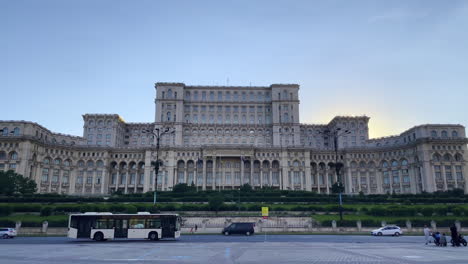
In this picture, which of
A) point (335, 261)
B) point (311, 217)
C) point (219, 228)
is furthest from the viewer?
point (311, 217)

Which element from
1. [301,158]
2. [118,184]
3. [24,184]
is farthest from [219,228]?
[118,184]

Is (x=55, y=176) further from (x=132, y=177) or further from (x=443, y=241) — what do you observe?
(x=443, y=241)

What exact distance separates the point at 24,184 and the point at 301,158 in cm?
7711

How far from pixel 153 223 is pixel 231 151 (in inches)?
2713

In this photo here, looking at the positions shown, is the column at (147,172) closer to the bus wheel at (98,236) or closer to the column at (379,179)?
the bus wheel at (98,236)

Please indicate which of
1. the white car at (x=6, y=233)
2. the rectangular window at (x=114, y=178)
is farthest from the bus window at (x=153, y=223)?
the rectangular window at (x=114, y=178)

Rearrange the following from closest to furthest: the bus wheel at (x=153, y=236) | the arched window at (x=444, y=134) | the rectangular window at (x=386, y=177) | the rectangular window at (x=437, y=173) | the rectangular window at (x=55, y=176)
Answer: the bus wheel at (x=153, y=236) < the rectangular window at (x=437, y=173) < the arched window at (x=444, y=134) < the rectangular window at (x=55, y=176) < the rectangular window at (x=386, y=177)

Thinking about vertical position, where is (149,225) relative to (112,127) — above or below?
below

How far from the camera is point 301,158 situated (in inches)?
4225

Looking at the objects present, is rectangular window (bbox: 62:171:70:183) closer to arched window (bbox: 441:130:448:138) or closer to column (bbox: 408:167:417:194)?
column (bbox: 408:167:417:194)

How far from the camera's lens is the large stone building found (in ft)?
308

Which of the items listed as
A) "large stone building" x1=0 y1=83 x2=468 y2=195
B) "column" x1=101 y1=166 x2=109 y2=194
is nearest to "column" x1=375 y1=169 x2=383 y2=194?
"large stone building" x1=0 y1=83 x2=468 y2=195

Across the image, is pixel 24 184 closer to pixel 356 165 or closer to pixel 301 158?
pixel 301 158

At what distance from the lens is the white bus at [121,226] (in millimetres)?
34188
